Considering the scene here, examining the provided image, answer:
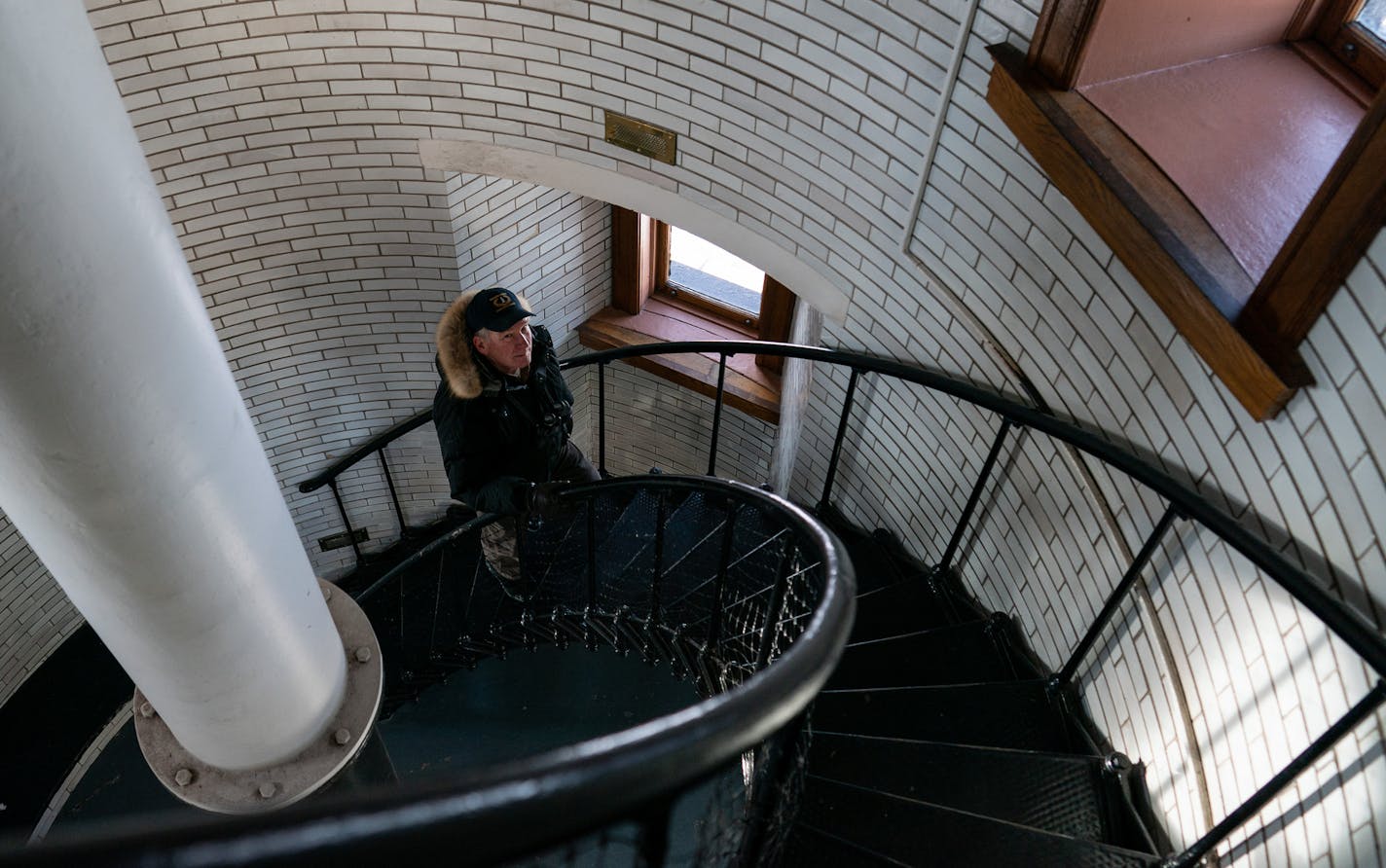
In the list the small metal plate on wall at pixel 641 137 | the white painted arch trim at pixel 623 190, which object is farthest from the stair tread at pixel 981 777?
the small metal plate on wall at pixel 641 137

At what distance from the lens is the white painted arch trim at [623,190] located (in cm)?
437

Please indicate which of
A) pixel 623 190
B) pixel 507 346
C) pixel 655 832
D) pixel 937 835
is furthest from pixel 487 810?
pixel 623 190

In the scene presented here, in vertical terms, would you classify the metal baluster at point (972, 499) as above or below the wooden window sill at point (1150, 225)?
below

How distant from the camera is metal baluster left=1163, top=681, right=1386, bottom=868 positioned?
6.27 feet

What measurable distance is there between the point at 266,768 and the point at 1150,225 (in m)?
3.06

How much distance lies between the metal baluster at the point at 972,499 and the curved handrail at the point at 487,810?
2.49m

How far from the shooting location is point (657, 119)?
13.5 feet

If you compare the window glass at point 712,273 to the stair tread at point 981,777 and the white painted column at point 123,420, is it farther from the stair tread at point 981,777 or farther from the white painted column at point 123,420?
the white painted column at point 123,420

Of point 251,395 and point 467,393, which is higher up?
point 467,393

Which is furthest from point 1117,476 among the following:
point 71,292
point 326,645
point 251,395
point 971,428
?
point 251,395

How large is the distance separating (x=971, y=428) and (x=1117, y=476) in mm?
872

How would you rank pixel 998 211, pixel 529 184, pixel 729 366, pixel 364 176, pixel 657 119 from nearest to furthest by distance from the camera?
pixel 998 211 → pixel 657 119 → pixel 364 176 → pixel 529 184 → pixel 729 366

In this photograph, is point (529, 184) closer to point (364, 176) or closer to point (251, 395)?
point (364, 176)

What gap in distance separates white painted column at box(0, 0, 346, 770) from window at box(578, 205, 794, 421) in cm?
344
